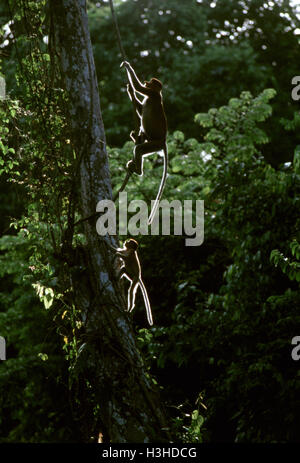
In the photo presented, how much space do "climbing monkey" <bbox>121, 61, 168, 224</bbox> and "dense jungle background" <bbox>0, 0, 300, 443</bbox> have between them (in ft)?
2.55

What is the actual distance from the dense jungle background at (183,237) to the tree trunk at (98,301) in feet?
0.38

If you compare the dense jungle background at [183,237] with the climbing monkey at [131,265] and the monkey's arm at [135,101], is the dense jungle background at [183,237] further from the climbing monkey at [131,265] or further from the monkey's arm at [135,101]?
the monkey's arm at [135,101]

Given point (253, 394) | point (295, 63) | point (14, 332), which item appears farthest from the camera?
point (295, 63)

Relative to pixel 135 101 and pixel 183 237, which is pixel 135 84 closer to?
pixel 135 101

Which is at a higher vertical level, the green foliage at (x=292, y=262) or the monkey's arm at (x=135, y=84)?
the monkey's arm at (x=135, y=84)

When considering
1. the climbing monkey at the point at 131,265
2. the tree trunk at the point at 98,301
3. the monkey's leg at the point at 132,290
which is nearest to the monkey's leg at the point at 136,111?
the tree trunk at the point at 98,301

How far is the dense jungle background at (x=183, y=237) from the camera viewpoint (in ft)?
12.2

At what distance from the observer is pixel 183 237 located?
301 inches

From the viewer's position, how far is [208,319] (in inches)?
227

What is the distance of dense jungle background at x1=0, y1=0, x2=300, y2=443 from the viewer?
3.71m

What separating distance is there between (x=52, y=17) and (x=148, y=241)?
464 centimetres

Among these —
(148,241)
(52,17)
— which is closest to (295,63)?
(148,241)
